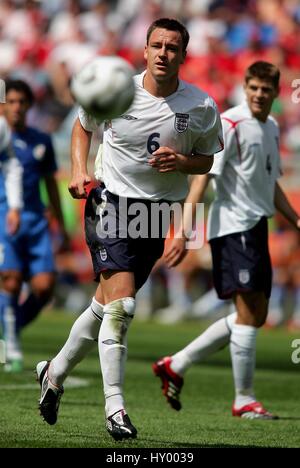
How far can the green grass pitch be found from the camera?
6711mm

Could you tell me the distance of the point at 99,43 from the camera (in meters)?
21.5

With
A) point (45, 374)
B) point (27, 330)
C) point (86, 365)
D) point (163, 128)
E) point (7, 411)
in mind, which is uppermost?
point (163, 128)

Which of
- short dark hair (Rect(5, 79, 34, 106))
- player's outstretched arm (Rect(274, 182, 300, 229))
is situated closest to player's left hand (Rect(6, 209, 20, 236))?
short dark hair (Rect(5, 79, 34, 106))

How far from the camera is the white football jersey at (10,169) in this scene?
11211mm

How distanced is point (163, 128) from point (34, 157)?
4.85 metres

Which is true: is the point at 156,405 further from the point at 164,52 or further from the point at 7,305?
the point at 164,52

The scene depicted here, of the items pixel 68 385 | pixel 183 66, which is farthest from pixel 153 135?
pixel 183 66

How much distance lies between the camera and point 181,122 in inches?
268

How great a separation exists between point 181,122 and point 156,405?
9.89 feet

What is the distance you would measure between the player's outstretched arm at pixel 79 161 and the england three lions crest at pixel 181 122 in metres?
0.54

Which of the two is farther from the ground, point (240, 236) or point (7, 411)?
point (240, 236)

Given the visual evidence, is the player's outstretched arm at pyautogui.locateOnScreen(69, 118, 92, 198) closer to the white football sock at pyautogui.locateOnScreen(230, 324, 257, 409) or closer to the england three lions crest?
the england three lions crest

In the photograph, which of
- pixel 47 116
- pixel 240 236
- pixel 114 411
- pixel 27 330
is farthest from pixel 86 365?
pixel 47 116
